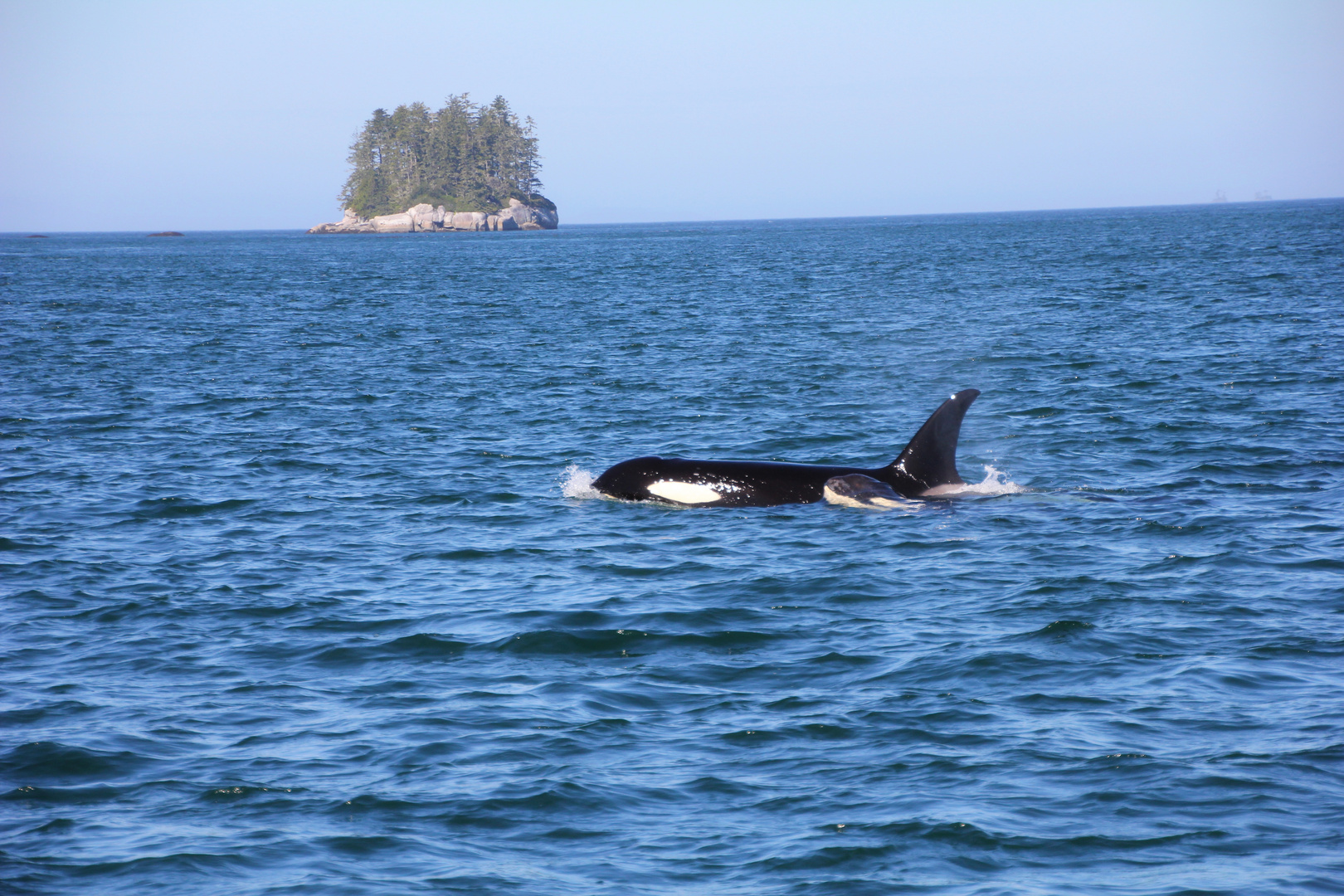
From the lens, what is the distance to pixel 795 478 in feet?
54.5

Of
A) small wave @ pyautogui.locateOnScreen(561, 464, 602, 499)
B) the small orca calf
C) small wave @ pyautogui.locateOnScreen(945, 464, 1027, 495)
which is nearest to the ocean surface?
small wave @ pyautogui.locateOnScreen(561, 464, 602, 499)

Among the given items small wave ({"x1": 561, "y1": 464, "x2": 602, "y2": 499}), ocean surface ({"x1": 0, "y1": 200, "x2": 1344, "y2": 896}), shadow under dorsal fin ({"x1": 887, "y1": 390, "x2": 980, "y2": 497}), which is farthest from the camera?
small wave ({"x1": 561, "y1": 464, "x2": 602, "y2": 499})

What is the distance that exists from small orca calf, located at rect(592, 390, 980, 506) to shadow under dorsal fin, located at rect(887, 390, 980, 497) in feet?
0.04

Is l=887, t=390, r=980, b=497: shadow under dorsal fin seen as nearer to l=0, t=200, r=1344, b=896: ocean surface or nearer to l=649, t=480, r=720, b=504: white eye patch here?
l=0, t=200, r=1344, b=896: ocean surface

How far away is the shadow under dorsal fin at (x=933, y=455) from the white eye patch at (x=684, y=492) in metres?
2.50

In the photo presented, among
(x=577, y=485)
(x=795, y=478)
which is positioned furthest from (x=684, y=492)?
(x=577, y=485)

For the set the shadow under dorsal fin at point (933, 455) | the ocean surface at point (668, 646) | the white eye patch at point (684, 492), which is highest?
the shadow under dorsal fin at point (933, 455)

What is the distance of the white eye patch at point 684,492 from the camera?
16.6 m

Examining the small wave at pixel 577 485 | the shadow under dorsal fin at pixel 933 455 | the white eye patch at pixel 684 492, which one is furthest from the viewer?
the small wave at pixel 577 485

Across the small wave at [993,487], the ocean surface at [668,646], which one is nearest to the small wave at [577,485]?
the ocean surface at [668,646]

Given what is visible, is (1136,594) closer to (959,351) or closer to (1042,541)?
(1042,541)

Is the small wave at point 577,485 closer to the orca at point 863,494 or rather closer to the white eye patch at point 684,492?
the white eye patch at point 684,492

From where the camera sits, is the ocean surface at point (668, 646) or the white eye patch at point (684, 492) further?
the white eye patch at point (684, 492)

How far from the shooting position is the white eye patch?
1661cm
